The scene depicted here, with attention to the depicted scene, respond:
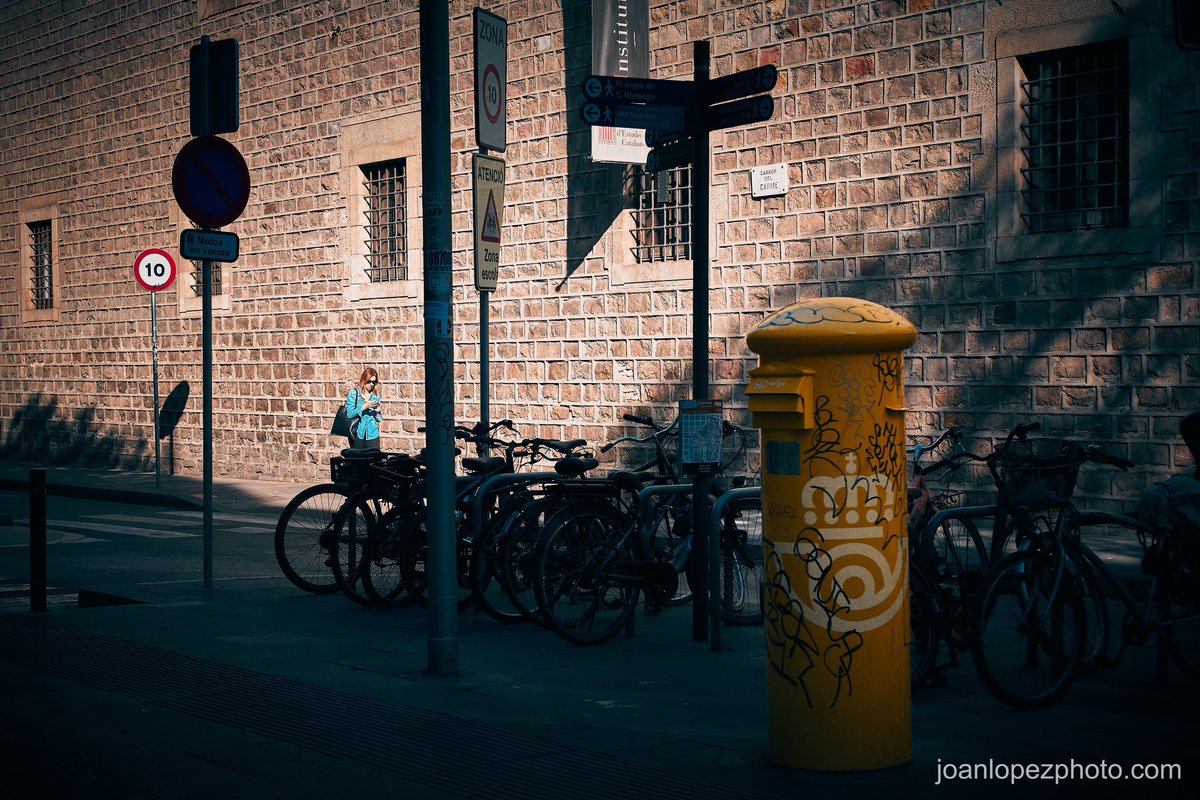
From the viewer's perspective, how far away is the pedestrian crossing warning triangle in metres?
10.6

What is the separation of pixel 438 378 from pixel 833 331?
2521 millimetres

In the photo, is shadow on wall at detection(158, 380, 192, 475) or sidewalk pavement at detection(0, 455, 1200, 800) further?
shadow on wall at detection(158, 380, 192, 475)

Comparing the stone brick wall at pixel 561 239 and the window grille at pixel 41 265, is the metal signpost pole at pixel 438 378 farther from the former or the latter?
the window grille at pixel 41 265

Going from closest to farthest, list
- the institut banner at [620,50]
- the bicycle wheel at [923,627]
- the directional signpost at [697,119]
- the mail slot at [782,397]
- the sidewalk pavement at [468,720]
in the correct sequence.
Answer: the sidewalk pavement at [468,720] < the mail slot at [782,397] < the bicycle wheel at [923,627] < the directional signpost at [697,119] < the institut banner at [620,50]

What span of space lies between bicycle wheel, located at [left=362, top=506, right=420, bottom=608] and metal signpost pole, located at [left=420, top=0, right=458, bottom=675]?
6.07 feet

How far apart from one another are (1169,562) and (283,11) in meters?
17.5

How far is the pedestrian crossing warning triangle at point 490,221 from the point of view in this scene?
10609 millimetres

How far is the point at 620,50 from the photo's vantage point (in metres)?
15.7

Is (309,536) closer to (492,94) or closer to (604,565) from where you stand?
(604,565)

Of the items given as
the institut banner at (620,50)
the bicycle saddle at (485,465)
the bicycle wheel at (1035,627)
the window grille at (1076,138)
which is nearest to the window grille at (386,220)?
the institut banner at (620,50)

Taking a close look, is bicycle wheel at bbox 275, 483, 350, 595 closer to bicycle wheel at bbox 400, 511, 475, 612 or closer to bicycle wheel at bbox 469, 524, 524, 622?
bicycle wheel at bbox 400, 511, 475, 612

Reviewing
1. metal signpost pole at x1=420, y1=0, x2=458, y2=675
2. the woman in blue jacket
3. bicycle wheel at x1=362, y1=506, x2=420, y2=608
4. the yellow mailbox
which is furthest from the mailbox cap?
the woman in blue jacket

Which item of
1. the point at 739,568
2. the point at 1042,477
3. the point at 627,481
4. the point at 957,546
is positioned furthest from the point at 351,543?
the point at 1042,477

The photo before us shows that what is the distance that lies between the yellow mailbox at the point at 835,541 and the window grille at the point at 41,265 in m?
24.3
